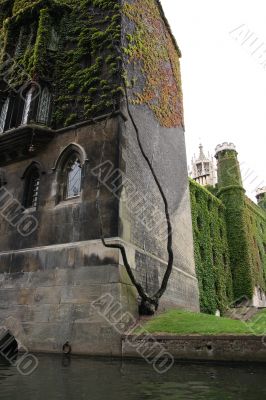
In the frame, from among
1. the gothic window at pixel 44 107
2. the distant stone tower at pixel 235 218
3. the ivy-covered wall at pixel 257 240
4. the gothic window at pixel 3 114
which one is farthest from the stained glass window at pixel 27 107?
the ivy-covered wall at pixel 257 240

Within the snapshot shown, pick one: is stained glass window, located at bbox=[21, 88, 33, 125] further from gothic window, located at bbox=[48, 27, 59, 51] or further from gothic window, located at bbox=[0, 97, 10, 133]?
gothic window, located at bbox=[48, 27, 59, 51]

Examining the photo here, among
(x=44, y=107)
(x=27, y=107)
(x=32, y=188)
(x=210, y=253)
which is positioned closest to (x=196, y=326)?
(x=32, y=188)

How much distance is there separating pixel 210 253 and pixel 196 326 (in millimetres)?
18285

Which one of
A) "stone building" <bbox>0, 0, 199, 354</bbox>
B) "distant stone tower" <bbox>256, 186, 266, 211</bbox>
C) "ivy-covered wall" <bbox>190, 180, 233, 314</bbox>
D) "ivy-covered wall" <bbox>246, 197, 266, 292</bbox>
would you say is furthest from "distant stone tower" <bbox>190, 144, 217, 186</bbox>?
"stone building" <bbox>0, 0, 199, 354</bbox>

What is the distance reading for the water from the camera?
450cm

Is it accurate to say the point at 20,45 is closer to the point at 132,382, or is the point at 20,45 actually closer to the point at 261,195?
the point at 132,382

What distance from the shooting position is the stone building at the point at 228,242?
25.4 metres

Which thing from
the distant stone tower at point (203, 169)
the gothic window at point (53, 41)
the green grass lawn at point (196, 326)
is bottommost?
the green grass lawn at point (196, 326)

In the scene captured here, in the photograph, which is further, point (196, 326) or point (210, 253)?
point (210, 253)

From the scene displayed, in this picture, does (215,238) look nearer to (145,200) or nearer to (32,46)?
(145,200)

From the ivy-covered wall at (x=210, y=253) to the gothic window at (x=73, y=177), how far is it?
14.3 m

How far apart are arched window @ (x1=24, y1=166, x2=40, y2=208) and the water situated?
21.4 ft

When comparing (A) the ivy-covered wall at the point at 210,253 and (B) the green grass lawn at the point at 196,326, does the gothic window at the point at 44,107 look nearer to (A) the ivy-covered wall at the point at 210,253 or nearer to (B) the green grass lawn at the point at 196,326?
(B) the green grass lawn at the point at 196,326

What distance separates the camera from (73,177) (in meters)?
12.1
